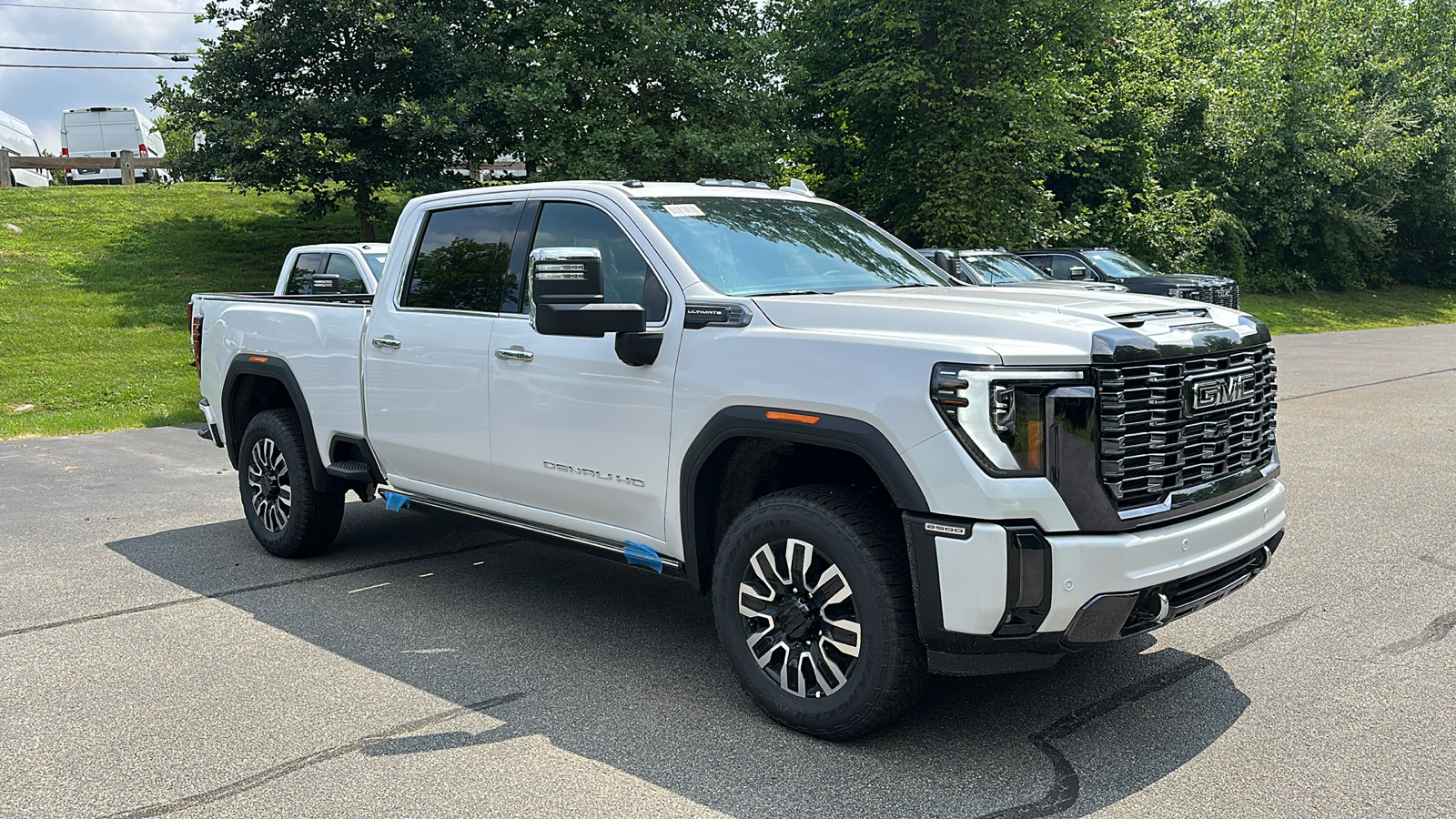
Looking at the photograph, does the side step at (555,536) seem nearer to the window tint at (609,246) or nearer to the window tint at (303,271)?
the window tint at (609,246)

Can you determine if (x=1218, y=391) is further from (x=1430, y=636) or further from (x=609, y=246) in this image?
(x=609, y=246)

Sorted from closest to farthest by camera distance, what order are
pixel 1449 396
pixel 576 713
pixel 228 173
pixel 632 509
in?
pixel 576 713
pixel 632 509
pixel 1449 396
pixel 228 173

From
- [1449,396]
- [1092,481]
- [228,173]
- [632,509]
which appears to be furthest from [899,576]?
[228,173]

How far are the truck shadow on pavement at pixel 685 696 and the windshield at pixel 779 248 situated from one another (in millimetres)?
1616

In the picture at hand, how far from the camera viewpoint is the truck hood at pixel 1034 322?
364cm

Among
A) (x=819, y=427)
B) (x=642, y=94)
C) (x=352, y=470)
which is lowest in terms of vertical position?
(x=352, y=470)

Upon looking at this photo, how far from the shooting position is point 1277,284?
36125 millimetres

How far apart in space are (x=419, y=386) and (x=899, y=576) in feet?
9.13

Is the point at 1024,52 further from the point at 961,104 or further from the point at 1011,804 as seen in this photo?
the point at 1011,804

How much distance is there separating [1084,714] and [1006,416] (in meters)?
1.34

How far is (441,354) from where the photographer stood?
17.8ft

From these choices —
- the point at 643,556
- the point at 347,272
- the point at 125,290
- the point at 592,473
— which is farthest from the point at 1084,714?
the point at 125,290

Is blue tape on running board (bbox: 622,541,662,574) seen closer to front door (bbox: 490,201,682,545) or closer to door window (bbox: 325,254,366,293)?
front door (bbox: 490,201,682,545)

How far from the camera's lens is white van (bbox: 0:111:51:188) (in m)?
32.3
